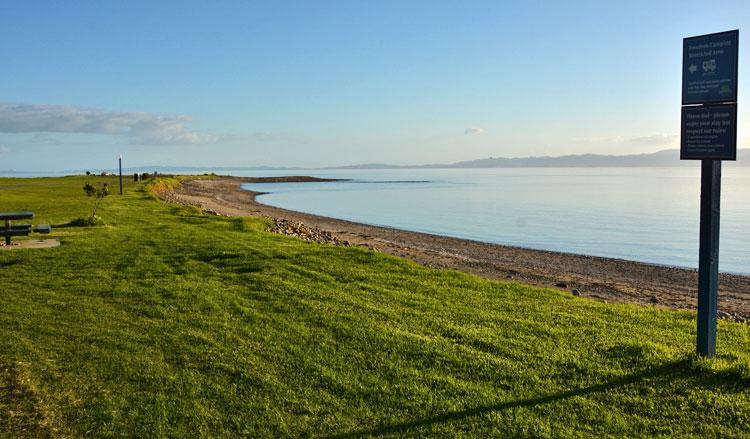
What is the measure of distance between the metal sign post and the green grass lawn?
1.06m

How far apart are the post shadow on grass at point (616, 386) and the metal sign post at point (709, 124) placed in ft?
1.59

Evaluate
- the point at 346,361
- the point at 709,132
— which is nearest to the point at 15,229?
the point at 346,361

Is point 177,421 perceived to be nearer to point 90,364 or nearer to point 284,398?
point 284,398

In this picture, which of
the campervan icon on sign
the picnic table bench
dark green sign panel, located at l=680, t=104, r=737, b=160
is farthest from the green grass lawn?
the picnic table bench

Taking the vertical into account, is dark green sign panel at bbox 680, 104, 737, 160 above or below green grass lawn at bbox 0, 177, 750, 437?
above

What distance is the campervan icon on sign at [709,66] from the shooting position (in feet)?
21.3

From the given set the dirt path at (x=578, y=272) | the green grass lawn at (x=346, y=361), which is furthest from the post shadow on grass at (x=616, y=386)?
the dirt path at (x=578, y=272)

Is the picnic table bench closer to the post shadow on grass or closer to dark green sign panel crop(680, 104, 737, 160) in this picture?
the post shadow on grass

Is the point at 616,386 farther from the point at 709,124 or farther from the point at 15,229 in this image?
the point at 15,229

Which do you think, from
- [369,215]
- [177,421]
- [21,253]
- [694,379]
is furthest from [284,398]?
[369,215]

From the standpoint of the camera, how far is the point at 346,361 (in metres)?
7.18

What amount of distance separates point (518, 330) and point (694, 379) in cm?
249

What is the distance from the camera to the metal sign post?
639cm

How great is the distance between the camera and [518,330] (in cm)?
843
